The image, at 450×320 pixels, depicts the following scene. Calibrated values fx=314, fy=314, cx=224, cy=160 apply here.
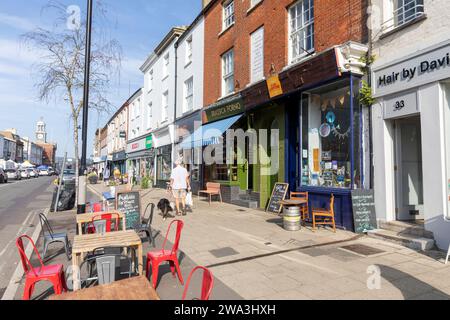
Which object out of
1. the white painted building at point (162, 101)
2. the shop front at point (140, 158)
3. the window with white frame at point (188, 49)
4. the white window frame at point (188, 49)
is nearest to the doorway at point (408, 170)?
the white window frame at point (188, 49)

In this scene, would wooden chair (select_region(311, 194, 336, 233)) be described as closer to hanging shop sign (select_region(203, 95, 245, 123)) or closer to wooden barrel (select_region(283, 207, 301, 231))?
wooden barrel (select_region(283, 207, 301, 231))

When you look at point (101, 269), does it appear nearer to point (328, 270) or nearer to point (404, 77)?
point (328, 270)

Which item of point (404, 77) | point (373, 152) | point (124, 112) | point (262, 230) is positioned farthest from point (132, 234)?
point (124, 112)

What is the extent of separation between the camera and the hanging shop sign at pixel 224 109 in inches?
503

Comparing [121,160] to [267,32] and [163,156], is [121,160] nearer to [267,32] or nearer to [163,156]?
[163,156]

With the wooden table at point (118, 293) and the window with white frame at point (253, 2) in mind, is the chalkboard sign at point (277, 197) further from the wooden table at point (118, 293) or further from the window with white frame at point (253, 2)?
the wooden table at point (118, 293)

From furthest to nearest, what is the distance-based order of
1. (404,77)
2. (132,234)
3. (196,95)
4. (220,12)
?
(196,95) → (220,12) → (404,77) → (132,234)

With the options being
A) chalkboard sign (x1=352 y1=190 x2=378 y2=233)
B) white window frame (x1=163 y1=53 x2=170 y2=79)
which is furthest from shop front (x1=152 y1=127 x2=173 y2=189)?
chalkboard sign (x1=352 y1=190 x2=378 y2=233)

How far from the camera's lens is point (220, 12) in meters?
15.4

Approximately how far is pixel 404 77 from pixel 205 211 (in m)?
7.47

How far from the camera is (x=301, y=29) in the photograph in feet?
Answer: 33.4

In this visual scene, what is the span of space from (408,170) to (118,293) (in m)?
7.21

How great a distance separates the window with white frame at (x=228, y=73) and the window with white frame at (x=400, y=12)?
783 centimetres

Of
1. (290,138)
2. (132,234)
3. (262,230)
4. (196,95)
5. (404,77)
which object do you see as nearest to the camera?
(132,234)
